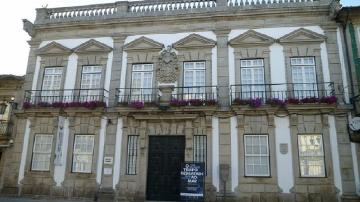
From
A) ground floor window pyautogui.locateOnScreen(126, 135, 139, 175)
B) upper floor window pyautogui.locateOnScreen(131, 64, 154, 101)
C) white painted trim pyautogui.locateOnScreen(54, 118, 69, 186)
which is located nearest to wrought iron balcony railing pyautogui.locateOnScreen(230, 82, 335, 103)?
upper floor window pyautogui.locateOnScreen(131, 64, 154, 101)

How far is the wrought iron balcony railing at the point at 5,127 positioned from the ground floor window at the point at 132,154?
20.3ft

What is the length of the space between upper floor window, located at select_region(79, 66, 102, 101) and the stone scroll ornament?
3027mm

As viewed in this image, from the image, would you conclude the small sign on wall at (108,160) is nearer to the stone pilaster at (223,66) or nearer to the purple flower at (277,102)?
the stone pilaster at (223,66)

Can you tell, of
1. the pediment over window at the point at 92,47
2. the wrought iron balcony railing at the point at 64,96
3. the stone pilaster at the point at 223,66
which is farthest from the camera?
the pediment over window at the point at 92,47

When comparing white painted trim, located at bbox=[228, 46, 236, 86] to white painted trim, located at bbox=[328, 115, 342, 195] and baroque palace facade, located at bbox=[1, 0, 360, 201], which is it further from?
white painted trim, located at bbox=[328, 115, 342, 195]

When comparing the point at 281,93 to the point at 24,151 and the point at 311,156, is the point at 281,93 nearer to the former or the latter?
the point at 311,156

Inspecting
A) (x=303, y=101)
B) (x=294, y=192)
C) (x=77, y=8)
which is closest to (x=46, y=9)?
(x=77, y=8)

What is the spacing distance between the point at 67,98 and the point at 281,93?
32.8 feet

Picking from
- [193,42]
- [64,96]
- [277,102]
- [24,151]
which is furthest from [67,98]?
[277,102]

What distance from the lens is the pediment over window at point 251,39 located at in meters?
14.7

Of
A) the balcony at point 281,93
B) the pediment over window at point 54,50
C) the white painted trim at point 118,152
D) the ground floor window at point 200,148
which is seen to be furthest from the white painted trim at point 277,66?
the pediment over window at point 54,50

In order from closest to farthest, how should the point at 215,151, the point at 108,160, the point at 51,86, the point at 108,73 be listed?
1. the point at 215,151
2. the point at 108,160
3. the point at 108,73
4. the point at 51,86

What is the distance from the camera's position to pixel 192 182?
11.8m

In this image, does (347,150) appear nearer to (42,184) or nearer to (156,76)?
(156,76)
